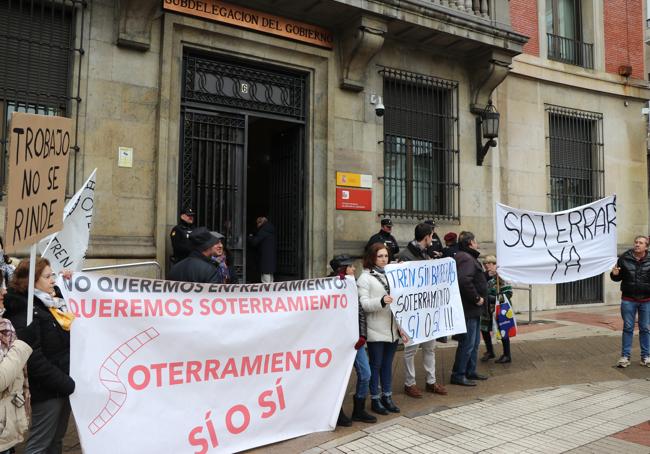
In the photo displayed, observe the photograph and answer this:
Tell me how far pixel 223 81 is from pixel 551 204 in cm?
836

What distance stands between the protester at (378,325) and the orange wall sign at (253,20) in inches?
205

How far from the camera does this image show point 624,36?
47.4ft

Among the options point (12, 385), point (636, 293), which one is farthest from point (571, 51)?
point (12, 385)

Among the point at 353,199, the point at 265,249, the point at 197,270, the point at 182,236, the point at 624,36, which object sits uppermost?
the point at 624,36

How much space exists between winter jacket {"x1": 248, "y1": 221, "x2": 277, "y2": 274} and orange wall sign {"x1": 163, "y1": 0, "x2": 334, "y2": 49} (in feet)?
10.9

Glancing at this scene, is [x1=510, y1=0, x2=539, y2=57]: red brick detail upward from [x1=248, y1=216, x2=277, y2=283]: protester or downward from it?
upward

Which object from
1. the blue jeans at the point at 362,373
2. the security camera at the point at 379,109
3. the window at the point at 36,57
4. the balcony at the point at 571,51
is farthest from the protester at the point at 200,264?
the balcony at the point at 571,51

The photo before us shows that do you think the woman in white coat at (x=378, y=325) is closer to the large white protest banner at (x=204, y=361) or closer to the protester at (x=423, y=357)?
the large white protest banner at (x=204, y=361)

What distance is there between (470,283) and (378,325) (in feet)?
5.45

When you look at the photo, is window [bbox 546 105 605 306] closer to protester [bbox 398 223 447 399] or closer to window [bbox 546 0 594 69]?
window [bbox 546 0 594 69]

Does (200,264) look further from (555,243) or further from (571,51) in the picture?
(571,51)

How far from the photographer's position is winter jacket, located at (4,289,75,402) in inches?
127

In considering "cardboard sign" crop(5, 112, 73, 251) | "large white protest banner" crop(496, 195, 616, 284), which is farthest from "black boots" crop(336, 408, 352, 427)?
"large white protest banner" crop(496, 195, 616, 284)

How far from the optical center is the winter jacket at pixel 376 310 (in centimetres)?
505
